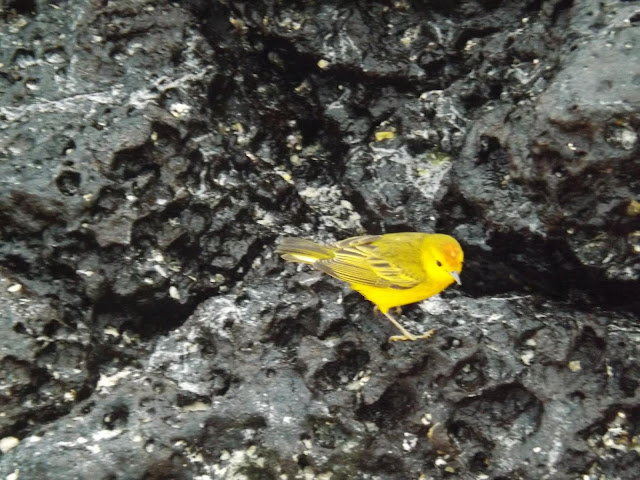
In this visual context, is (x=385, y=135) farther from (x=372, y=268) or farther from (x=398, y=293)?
(x=398, y=293)

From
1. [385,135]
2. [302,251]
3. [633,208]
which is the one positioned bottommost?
[302,251]

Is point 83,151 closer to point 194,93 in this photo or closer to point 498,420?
point 194,93

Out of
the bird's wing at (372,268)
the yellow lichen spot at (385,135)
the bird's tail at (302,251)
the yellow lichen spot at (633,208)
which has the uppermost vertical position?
the yellow lichen spot at (633,208)

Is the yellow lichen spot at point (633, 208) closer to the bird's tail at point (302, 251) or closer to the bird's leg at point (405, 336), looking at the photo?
the bird's leg at point (405, 336)

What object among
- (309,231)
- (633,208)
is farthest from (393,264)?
(633,208)

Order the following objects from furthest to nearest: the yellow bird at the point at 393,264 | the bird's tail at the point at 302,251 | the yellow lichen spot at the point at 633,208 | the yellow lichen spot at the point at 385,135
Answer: the yellow lichen spot at the point at 385,135 < the bird's tail at the point at 302,251 < the yellow bird at the point at 393,264 < the yellow lichen spot at the point at 633,208

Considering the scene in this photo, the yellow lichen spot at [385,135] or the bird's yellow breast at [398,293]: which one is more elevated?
the yellow lichen spot at [385,135]

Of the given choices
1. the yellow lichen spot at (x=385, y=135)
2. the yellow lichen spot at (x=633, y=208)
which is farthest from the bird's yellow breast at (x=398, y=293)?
the yellow lichen spot at (x=385, y=135)
